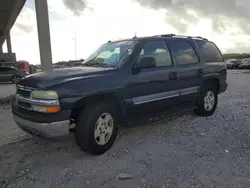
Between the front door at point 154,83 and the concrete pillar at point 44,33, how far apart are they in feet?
22.2

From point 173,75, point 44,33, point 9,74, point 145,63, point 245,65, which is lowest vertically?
point 245,65

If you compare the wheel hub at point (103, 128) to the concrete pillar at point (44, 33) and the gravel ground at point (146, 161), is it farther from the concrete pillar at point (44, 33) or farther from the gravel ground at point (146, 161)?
the concrete pillar at point (44, 33)

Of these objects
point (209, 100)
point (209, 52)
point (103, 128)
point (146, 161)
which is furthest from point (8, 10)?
point (146, 161)

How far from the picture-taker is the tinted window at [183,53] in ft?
16.1

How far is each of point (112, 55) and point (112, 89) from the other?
3.16 feet

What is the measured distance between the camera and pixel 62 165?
3545 millimetres

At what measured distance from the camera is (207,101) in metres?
5.85

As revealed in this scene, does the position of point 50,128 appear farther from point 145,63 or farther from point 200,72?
point 200,72

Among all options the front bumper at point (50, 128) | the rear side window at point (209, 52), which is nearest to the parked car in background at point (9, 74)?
the rear side window at point (209, 52)

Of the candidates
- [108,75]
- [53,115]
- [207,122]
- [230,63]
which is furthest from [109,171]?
[230,63]

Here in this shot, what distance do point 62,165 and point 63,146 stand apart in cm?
73

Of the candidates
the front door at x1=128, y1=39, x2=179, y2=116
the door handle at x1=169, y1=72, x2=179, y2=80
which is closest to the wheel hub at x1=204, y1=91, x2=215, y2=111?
the front door at x1=128, y1=39, x2=179, y2=116

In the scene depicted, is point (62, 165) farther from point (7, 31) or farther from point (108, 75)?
point (7, 31)

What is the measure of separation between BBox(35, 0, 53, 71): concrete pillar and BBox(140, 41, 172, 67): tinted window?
22.1ft
